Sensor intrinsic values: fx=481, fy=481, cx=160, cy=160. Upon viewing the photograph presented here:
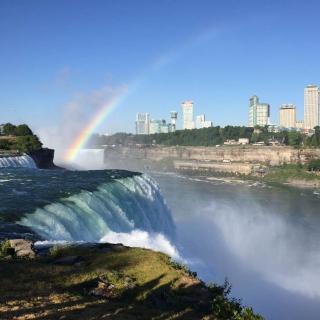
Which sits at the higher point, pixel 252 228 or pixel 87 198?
pixel 87 198

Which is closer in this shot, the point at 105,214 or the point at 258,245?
the point at 105,214

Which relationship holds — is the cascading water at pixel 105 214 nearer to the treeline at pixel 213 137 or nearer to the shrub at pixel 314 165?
the shrub at pixel 314 165

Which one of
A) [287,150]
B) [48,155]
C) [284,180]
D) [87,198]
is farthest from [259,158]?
[87,198]

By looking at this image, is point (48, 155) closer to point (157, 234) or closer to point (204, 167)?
point (157, 234)

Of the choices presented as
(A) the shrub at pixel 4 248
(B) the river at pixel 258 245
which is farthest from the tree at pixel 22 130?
(A) the shrub at pixel 4 248

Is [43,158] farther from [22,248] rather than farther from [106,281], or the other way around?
[106,281]

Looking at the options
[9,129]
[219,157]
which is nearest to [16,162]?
[9,129]
